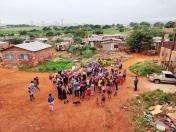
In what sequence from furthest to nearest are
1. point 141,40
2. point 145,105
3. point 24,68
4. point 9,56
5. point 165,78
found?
point 141,40 < point 9,56 < point 24,68 < point 165,78 < point 145,105

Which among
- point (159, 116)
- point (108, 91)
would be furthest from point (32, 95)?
point (159, 116)

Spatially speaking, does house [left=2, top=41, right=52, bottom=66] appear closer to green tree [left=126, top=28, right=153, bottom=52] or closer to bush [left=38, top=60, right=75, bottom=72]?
bush [left=38, top=60, right=75, bottom=72]

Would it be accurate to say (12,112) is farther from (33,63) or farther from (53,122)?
(33,63)

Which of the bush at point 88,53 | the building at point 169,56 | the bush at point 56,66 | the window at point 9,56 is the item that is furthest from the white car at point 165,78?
the window at point 9,56

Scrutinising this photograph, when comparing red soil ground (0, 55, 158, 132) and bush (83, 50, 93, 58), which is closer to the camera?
red soil ground (0, 55, 158, 132)

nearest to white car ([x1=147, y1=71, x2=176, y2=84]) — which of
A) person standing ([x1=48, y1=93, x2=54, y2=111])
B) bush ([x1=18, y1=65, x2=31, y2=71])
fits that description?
person standing ([x1=48, y1=93, x2=54, y2=111])

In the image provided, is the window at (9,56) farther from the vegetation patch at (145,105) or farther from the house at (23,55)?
the vegetation patch at (145,105)

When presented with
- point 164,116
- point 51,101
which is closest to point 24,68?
point 51,101

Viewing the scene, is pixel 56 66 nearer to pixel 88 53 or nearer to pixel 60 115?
pixel 88 53
